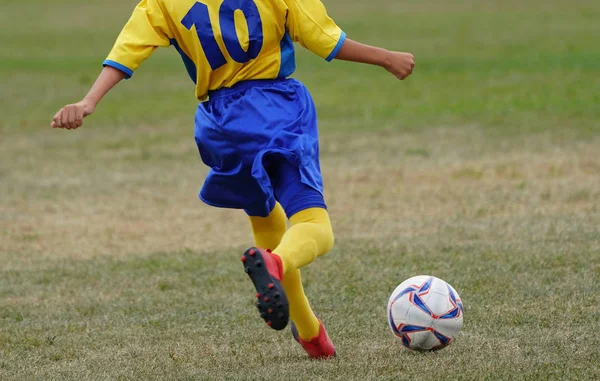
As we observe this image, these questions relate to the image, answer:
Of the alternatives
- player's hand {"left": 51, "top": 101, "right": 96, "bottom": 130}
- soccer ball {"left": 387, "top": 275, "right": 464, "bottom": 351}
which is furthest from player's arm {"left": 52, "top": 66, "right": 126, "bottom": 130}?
soccer ball {"left": 387, "top": 275, "right": 464, "bottom": 351}

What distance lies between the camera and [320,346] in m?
4.52

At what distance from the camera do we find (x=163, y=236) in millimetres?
8219

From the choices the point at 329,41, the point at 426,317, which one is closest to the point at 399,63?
the point at 329,41

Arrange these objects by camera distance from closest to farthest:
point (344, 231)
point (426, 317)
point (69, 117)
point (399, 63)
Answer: point (69, 117) → point (399, 63) → point (426, 317) → point (344, 231)

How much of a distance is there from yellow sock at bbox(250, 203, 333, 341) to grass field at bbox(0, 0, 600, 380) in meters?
0.17

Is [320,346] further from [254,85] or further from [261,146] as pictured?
[254,85]

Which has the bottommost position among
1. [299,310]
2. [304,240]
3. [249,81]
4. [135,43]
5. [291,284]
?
[299,310]

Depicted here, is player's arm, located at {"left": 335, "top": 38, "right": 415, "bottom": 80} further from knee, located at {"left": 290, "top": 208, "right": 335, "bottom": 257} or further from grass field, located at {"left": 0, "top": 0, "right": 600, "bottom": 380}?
grass field, located at {"left": 0, "top": 0, "right": 600, "bottom": 380}

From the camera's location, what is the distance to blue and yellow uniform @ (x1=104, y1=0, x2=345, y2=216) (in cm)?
410

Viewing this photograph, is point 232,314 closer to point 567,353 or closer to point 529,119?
point 567,353

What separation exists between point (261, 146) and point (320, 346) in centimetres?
96

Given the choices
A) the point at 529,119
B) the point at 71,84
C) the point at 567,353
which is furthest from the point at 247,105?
the point at 71,84

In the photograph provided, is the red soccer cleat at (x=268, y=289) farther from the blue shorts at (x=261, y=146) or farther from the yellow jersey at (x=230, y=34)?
the yellow jersey at (x=230, y=34)

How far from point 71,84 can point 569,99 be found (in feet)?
28.9
